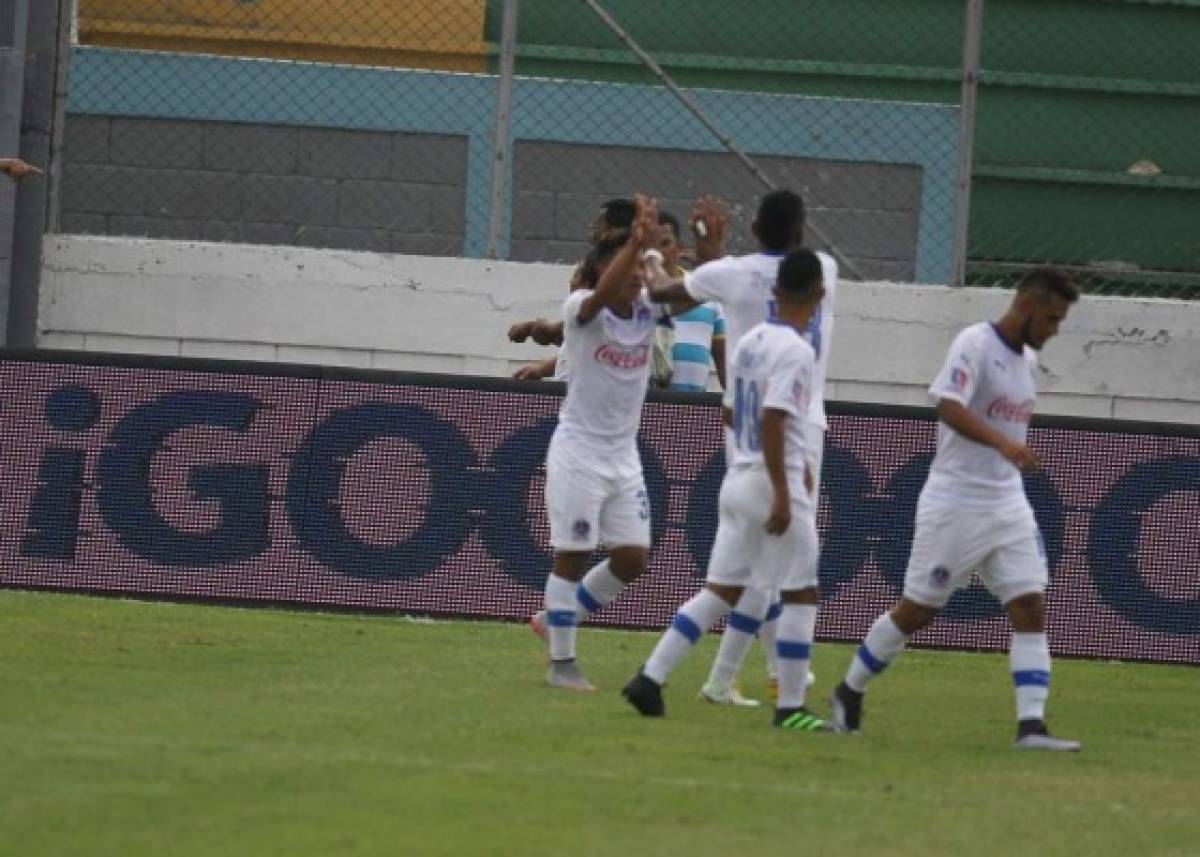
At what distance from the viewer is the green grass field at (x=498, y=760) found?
24.4 feet

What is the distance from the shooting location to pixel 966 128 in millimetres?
16844

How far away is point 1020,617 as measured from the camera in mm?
9969

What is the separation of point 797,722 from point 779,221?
196 centimetres

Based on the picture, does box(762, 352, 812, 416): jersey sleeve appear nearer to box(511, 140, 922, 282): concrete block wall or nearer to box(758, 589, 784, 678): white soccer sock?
box(758, 589, 784, 678): white soccer sock

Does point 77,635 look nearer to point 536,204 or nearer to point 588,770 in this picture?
point 588,770

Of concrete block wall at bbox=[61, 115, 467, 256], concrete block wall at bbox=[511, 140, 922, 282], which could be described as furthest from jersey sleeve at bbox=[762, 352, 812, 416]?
concrete block wall at bbox=[61, 115, 467, 256]

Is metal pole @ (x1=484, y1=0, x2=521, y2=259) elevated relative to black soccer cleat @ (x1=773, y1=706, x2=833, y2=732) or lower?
elevated

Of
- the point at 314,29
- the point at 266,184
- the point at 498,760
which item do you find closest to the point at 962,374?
the point at 498,760

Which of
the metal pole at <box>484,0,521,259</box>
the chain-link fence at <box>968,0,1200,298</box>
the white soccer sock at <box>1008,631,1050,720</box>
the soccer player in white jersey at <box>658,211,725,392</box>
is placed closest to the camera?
the white soccer sock at <box>1008,631,1050,720</box>

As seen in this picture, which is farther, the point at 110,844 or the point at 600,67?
the point at 600,67

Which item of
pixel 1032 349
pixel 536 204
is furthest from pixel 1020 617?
pixel 536 204

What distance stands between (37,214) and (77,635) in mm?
5132

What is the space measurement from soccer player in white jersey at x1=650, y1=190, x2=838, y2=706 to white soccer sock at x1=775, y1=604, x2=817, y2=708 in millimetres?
239

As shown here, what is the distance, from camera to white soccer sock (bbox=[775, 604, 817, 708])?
10062mm
